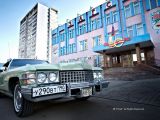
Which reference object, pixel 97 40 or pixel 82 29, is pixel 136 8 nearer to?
pixel 97 40

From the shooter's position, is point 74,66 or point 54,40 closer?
point 74,66

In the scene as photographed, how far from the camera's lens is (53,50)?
3078 cm

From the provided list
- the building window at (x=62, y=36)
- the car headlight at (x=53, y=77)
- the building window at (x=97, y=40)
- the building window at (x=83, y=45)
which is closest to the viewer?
the car headlight at (x=53, y=77)

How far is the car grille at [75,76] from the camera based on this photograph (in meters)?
2.87

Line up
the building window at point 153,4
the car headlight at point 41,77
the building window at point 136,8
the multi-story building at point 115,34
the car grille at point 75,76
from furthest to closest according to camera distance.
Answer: the building window at point 136,8 → the building window at point 153,4 → the multi-story building at point 115,34 → the car grille at point 75,76 → the car headlight at point 41,77

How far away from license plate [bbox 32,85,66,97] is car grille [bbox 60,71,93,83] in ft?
0.77

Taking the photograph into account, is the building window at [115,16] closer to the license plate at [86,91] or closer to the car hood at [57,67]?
the car hood at [57,67]

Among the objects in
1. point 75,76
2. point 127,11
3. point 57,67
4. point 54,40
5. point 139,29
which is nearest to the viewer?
point 57,67

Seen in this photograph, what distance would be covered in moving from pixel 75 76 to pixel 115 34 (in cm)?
1753

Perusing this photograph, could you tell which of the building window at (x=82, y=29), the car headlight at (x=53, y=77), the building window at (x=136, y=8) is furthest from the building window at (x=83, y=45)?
the car headlight at (x=53, y=77)

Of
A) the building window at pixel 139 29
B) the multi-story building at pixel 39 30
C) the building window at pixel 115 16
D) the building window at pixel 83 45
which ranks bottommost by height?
the building window at pixel 83 45

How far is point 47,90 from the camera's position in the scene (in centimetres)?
244

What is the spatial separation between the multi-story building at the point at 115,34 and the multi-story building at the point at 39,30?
43409 mm

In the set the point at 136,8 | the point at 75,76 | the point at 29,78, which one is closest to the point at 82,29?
the point at 136,8
